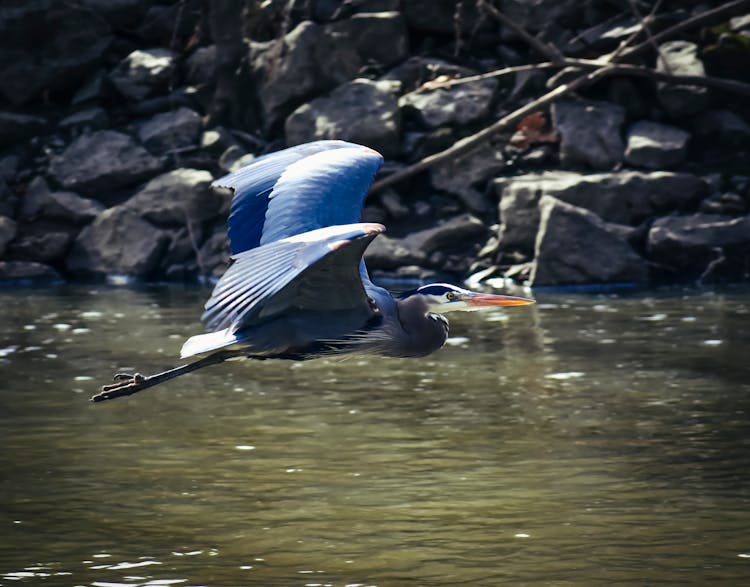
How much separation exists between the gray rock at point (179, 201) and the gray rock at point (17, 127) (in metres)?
2.24

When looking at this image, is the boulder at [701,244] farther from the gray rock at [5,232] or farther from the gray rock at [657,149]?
the gray rock at [5,232]

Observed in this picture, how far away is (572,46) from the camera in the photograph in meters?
14.4

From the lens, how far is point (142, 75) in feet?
51.3

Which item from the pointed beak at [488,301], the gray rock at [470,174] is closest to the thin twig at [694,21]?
the gray rock at [470,174]

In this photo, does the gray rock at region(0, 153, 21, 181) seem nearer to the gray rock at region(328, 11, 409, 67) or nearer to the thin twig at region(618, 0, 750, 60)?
the gray rock at region(328, 11, 409, 67)

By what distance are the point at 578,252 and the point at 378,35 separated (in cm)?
392

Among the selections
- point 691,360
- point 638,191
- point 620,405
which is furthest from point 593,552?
point 638,191

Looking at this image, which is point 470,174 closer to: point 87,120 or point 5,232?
point 87,120

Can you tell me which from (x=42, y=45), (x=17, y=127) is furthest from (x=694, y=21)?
(x=17, y=127)

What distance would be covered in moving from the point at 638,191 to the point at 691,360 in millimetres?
4183

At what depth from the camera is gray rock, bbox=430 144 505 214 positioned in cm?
1348

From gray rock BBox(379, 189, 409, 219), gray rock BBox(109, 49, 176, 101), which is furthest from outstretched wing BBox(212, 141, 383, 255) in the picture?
gray rock BBox(109, 49, 176, 101)

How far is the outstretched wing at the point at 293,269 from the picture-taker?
15.1 ft

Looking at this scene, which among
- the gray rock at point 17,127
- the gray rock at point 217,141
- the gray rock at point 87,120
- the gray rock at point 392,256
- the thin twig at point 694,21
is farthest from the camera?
the gray rock at point 17,127
